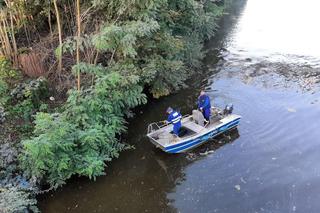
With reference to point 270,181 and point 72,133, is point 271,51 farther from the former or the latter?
point 72,133

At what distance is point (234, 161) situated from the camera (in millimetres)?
12992

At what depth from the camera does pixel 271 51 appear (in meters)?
25.4

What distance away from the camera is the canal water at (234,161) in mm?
11039

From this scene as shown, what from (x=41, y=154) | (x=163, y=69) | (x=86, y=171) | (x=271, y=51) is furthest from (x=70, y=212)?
(x=271, y=51)

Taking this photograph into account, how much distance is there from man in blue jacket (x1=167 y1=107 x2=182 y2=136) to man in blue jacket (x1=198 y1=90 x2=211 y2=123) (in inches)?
55.0

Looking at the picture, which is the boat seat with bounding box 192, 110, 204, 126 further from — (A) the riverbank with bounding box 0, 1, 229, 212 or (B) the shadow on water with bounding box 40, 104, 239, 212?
(A) the riverbank with bounding box 0, 1, 229, 212

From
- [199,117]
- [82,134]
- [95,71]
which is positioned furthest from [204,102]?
[82,134]

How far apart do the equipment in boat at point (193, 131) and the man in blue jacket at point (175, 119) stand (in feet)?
0.88

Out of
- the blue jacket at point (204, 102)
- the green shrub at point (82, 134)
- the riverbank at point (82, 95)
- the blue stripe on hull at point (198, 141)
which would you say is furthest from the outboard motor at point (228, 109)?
the green shrub at point (82, 134)

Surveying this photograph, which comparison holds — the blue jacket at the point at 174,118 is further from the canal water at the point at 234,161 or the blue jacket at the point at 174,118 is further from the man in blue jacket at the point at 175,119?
the canal water at the point at 234,161

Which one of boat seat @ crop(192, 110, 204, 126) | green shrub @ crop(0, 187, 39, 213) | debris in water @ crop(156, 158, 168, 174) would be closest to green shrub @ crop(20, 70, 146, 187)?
green shrub @ crop(0, 187, 39, 213)

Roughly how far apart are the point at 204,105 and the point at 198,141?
5.12 ft

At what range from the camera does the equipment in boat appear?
1312cm

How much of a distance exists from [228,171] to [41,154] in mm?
6476
